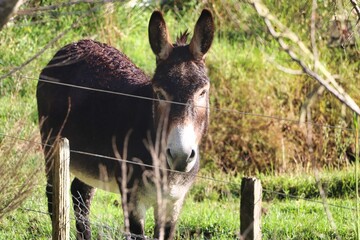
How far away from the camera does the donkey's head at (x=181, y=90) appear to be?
5258mm

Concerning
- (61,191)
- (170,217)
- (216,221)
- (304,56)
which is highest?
(304,56)

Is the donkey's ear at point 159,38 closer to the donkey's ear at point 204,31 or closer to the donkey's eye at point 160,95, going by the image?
the donkey's ear at point 204,31

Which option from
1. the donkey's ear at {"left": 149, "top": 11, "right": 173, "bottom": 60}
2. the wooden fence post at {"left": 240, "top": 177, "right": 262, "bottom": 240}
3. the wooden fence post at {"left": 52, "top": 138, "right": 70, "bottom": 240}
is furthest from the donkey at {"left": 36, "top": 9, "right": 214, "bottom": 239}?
the wooden fence post at {"left": 240, "top": 177, "right": 262, "bottom": 240}

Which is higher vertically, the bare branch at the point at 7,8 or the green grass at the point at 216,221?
the bare branch at the point at 7,8

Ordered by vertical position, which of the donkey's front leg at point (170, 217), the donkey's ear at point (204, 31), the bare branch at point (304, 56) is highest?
the donkey's ear at point (204, 31)

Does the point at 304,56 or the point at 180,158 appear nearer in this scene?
the point at 304,56

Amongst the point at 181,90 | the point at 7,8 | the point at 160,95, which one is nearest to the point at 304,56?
the point at 7,8

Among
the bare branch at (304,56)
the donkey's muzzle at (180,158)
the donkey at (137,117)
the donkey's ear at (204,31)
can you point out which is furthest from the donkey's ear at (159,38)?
the bare branch at (304,56)

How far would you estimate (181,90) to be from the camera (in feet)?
18.2

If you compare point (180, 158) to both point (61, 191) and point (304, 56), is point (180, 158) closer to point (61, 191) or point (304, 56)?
point (61, 191)

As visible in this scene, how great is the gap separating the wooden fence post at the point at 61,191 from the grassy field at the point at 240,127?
1.53 m

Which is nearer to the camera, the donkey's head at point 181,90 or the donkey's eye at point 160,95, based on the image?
the donkey's head at point 181,90

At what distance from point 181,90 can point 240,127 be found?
15.4ft

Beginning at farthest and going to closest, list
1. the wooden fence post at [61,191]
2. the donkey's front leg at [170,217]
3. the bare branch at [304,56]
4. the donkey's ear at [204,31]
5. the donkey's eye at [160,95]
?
the donkey's ear at [204,31], the donkey's front leg at [170,217], the donkey's eye at [160,95], the wooden fence post at [61,191], the bare branch at [304,56]
